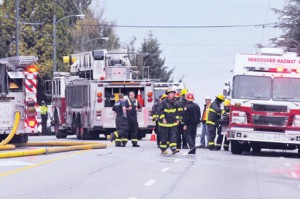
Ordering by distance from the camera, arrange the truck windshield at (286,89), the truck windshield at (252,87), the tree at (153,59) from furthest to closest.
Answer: the tree at (153,59) < the truck windshield at (252,87) < the truck windshield at (286,89)

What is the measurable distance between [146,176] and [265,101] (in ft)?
30.4

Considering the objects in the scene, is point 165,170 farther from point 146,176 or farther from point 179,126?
point 179,126

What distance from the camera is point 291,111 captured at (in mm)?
28828

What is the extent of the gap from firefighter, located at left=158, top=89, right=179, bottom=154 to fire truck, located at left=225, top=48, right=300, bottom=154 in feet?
6.99

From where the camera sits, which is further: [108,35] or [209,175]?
[108,35]

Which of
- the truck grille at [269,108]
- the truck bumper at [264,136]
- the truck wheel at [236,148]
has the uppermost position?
the truck grille at [269,108]

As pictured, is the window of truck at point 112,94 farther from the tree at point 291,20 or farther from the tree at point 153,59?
the tree at point 153,59

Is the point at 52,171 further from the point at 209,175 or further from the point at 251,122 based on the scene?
the point at 251,122

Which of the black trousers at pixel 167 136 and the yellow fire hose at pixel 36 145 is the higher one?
the black trousers at pixel 167 136

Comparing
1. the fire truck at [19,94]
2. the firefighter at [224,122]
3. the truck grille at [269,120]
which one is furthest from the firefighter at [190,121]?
the fire truck at [19,94]

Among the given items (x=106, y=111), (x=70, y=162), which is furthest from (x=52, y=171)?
(x=106, y=111)

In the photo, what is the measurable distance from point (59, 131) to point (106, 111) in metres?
5.90

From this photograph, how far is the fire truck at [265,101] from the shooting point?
28828 mm

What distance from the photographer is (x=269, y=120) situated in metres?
29.0
